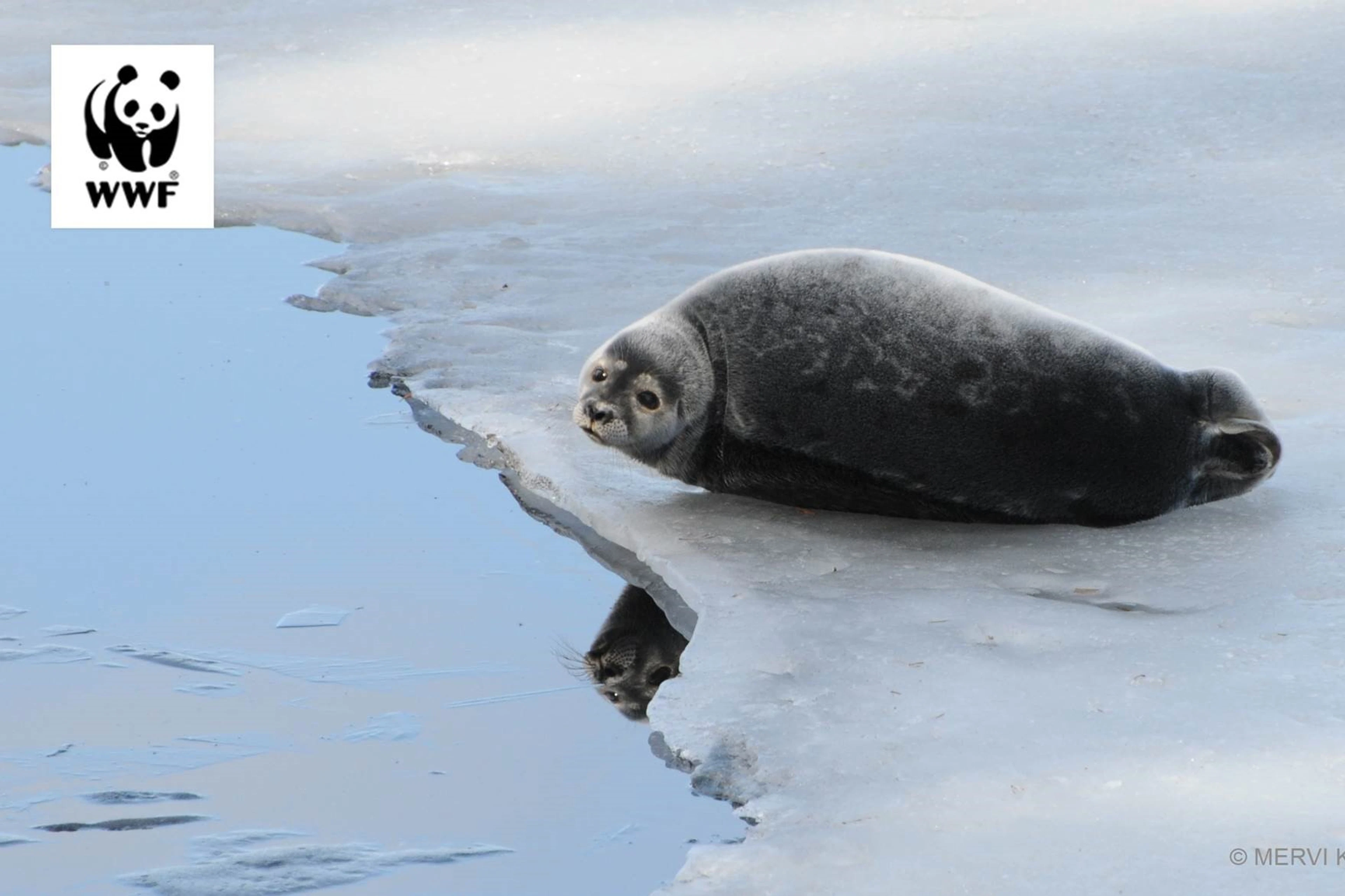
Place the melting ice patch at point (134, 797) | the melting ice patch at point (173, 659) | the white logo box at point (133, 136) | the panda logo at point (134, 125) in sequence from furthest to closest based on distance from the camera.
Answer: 1. the panda logo at point (134, 125)
2. the white logo box at point (133, 136)
3. the melting ice patch at point (173, 659)
4. the melting ice patch at point (134, 797)

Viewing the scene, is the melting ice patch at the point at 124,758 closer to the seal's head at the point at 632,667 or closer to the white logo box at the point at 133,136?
the seal's head at the point at 632,667

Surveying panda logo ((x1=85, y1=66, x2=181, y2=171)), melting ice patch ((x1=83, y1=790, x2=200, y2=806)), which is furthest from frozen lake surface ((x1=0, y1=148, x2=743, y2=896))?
panda logo ((x1=85, y1=66, x2=181, y2=171))

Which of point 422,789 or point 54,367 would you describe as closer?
point 422,789

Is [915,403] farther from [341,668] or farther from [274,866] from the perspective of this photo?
[274,866]

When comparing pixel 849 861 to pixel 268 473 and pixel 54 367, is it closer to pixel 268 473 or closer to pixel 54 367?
pixel 268 473

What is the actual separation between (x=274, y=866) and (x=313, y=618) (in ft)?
3.33

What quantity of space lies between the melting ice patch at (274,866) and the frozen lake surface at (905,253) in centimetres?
45

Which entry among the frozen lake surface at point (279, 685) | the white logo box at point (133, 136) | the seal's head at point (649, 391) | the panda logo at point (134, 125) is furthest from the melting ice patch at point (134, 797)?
the panda logo at point (134, 125)

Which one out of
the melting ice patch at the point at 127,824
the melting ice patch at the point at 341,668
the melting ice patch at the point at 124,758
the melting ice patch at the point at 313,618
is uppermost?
the melting ice patch at the point at 313,618

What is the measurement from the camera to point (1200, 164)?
6809 mm

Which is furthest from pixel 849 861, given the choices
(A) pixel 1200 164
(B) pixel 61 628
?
(A) pixel 1200 164

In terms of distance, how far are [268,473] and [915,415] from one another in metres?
1.71

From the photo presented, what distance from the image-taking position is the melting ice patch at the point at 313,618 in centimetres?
377

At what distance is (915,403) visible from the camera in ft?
13.2
